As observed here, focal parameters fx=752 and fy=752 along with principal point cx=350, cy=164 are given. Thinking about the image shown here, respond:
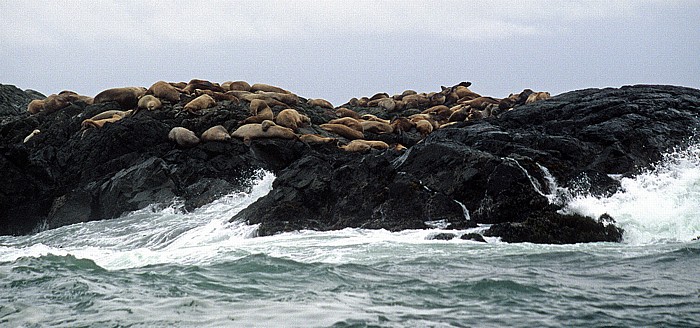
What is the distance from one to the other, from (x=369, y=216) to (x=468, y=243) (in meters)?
2.55

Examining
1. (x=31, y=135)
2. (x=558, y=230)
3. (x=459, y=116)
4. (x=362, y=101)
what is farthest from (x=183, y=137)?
(x=362, y=101)

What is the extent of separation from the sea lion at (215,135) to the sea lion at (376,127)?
4939 mm

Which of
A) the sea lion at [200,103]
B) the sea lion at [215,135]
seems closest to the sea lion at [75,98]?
the sea lion at [200,103]

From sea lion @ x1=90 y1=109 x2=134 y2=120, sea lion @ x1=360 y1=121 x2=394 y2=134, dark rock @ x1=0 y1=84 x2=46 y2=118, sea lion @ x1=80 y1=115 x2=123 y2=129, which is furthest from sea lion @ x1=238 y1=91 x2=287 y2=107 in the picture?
dark rock @ x1=0 y1=84 x2=46 y2=118

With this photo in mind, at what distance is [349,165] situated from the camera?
49.2 feet

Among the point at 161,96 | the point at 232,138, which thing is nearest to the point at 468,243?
the point at 232,138

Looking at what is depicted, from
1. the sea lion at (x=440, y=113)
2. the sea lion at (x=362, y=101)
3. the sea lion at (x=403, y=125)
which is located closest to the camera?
the sea lion at (x=403, y=125)

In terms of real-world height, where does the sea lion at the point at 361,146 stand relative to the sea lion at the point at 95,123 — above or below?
below

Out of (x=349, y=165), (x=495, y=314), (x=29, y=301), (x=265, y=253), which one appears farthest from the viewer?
(x=349, y=165)

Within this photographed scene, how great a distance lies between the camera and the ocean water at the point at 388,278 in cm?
714

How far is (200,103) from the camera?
22297 millimetres

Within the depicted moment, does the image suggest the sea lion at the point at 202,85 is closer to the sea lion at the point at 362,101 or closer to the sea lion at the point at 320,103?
the sea lion at the point at 320,103

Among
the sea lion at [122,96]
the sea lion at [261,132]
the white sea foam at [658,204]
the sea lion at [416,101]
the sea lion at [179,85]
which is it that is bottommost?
the white sea foam at [658,204]

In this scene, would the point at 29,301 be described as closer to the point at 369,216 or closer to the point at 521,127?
the point at 369,216
